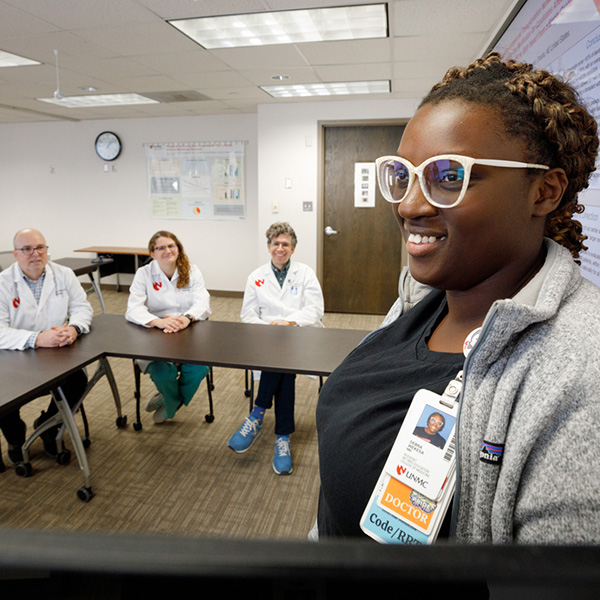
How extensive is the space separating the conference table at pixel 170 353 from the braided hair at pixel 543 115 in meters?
1.48

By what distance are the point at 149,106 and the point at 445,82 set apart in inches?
224

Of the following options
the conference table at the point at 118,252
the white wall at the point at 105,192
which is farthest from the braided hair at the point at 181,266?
the conference table at the point at 118,252

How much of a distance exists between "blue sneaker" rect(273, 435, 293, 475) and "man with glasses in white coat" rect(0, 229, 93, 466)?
115 cm

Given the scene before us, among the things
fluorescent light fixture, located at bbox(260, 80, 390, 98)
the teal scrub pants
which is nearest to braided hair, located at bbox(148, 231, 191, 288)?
the teal scrub pants

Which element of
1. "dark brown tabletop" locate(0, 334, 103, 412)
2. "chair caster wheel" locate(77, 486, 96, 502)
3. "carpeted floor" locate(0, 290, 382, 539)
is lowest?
"carpeted floor" locate(0, 290, 382, 539)

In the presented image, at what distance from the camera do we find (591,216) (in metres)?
1.48

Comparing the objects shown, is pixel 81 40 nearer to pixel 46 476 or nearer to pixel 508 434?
pixel 46 476

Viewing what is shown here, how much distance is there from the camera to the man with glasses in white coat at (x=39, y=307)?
244cm

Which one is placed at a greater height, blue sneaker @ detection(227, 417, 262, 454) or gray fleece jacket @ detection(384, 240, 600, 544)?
gray fleece jacket @ detection(384, 240, 600, 544)

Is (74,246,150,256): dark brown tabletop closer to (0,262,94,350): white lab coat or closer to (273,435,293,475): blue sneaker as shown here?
(0,262,94,350): white lab coat

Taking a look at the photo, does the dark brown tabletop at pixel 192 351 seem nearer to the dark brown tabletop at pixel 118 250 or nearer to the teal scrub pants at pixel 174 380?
the teal scrub pants at pixel 174 380

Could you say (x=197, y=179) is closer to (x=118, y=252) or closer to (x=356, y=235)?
(x=118, y=252)

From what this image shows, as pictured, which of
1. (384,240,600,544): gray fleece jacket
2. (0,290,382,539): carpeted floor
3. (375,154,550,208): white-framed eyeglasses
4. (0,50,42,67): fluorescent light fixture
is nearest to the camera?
(384,240,600,544): gray fleece jacket

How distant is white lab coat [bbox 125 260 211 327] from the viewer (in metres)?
2.98
